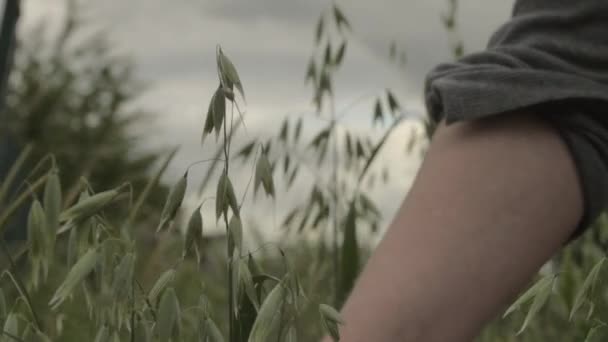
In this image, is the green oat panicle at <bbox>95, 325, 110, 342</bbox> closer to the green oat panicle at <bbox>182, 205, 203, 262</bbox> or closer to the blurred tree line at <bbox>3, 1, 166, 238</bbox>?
the green oat panicle at <bbox>182, 205, 203, 262</bbox>

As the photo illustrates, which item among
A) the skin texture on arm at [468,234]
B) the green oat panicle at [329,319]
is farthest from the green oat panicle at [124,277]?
the skin texture on arm at [468,234]

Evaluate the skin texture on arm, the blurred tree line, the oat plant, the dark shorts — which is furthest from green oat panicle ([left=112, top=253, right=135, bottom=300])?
the blurred tree line

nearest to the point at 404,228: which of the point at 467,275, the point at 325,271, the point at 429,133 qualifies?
the point at 467,275

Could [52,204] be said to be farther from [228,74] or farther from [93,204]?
[228,74]

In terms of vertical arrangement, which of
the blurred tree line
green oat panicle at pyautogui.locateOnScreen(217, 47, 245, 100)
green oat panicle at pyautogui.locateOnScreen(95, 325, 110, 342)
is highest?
green oat panicle at pyautogui.locateOnScreen(217, 47, 245, 100)

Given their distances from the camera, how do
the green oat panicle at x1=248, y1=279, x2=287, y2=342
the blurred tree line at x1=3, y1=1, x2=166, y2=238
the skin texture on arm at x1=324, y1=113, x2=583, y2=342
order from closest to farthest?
the green oat panicle at x1=248, y1=279, x2=287, y2=342
the skin texture on arm at x1=324, y1=113, x2=583, y2=342
the blurred tree line at x1=3, y1=1, x2=166, y2=238

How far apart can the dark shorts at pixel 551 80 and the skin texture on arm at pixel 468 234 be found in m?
0.02

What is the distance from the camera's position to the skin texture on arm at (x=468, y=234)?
908 millimetres

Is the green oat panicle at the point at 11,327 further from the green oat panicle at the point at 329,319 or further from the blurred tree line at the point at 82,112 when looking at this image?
the blurred tree line at the point at 82,112

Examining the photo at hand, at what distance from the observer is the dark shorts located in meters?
0.97

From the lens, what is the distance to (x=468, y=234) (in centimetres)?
92

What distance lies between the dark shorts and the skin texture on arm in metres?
0.02

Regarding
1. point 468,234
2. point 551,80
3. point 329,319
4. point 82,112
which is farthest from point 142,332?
point 82,112

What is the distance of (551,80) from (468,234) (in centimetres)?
17
